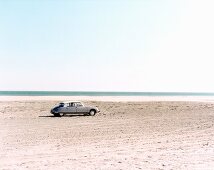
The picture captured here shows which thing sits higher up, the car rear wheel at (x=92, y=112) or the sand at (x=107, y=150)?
the car rear wheel at (x=92, y=112)

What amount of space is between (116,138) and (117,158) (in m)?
4.85

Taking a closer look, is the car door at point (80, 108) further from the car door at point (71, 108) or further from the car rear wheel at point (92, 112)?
the car rear wheel at point (92, 112)

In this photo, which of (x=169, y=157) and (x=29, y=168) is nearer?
(x=29, y=168)

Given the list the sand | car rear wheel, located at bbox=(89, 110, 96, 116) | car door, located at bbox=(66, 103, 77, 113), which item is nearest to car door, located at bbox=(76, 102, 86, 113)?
car door, located at bbox=(66, 103, 77, 113)

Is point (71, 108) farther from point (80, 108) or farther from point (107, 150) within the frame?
point (107, 150)

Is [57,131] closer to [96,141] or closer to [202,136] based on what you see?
[96,141]

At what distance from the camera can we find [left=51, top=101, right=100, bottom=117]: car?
31.7 meters

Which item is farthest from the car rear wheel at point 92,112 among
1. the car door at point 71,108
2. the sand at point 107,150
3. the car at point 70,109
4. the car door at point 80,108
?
the sand at point 107,150

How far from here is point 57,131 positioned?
64.9 ft

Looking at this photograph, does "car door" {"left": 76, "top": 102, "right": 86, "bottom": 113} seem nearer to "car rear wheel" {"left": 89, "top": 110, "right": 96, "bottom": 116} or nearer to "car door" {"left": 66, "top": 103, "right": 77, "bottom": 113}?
"car door" {"left": 66, "top": 103, "right": 77, "bottom": 113}

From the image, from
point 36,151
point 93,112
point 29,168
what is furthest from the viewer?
point 93,112

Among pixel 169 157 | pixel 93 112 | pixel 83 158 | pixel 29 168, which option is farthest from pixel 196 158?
pixel 93 112

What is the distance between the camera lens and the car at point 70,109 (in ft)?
104

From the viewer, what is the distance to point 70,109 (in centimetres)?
3219
